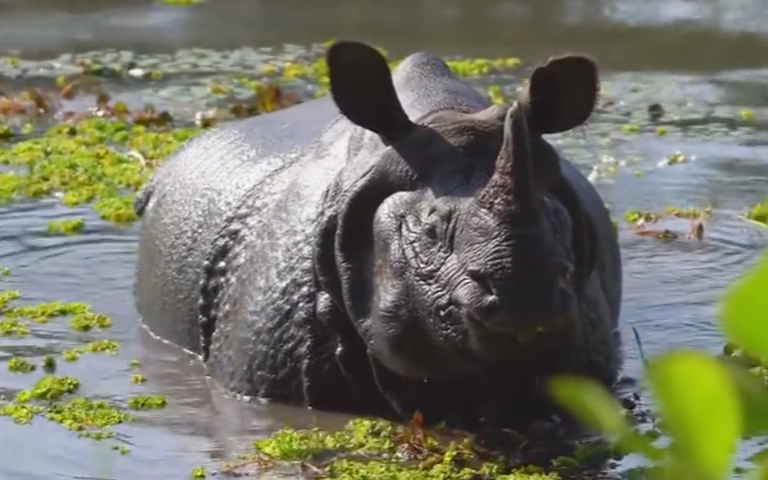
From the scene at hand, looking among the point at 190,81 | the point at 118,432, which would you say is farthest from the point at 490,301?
the point at 190,81

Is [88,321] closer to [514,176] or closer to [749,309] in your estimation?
[514,176]

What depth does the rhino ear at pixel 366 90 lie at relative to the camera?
13.6 ft

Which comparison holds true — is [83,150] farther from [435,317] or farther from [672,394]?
[672,394]

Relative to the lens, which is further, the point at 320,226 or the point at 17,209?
the point at 17,209

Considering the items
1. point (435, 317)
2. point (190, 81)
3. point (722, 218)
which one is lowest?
point (190, 81)

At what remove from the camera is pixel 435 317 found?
12.4 ft

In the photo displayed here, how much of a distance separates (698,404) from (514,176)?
2.95 meters

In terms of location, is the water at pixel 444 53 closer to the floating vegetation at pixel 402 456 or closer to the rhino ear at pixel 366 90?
the floating vegetation at pixel 402 456

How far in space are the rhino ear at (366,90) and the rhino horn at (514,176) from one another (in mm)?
662

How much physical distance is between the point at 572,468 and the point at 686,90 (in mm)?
6726

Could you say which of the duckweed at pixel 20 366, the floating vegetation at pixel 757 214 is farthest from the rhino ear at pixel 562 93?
the floating vegetation at pixel 757 214

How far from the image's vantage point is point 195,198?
523 cm

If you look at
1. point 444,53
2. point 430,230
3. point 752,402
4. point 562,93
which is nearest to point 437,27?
point 444,53

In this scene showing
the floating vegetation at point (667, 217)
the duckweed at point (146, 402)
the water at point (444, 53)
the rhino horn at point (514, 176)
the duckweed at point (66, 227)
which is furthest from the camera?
the duckweed at point (66, 227)
